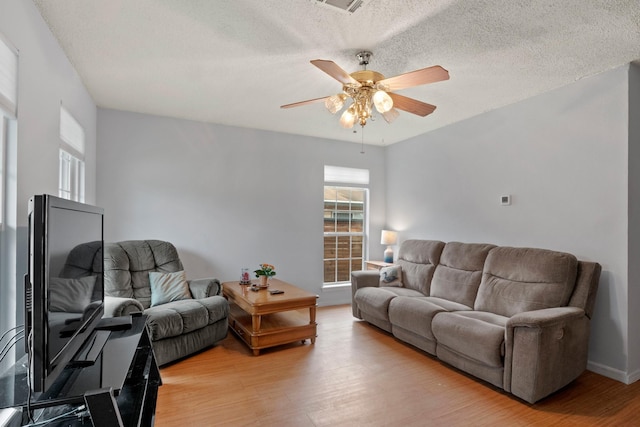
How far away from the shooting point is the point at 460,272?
148 inches

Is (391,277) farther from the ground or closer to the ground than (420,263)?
closer to the ground

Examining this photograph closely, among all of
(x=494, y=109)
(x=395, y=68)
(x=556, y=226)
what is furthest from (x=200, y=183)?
(x=556, y=226)

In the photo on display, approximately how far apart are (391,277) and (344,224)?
4.41 feet

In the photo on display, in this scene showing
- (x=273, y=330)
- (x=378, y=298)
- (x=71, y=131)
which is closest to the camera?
(x=71, y=131)

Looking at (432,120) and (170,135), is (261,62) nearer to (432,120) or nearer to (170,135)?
(170,135)

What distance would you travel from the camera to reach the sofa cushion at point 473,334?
257 centimetres

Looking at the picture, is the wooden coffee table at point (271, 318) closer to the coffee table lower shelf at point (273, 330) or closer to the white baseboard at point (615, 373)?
the coffee table lower shelf at point (273, 330)

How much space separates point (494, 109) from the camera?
3820 mm

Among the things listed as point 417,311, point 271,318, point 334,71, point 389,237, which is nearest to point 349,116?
point 334,71

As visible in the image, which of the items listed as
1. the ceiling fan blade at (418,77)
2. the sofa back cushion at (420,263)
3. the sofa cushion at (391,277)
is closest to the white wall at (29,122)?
the ceiling fan blade at (418,77)

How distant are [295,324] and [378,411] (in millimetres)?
1389

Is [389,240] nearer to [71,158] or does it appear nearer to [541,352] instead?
[541,352]

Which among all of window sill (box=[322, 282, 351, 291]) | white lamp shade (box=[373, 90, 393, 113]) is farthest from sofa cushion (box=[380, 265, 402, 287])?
white lamp shade (box=[373, 90, 393, 113])

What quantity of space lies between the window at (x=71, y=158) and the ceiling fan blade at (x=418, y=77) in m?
2.50
